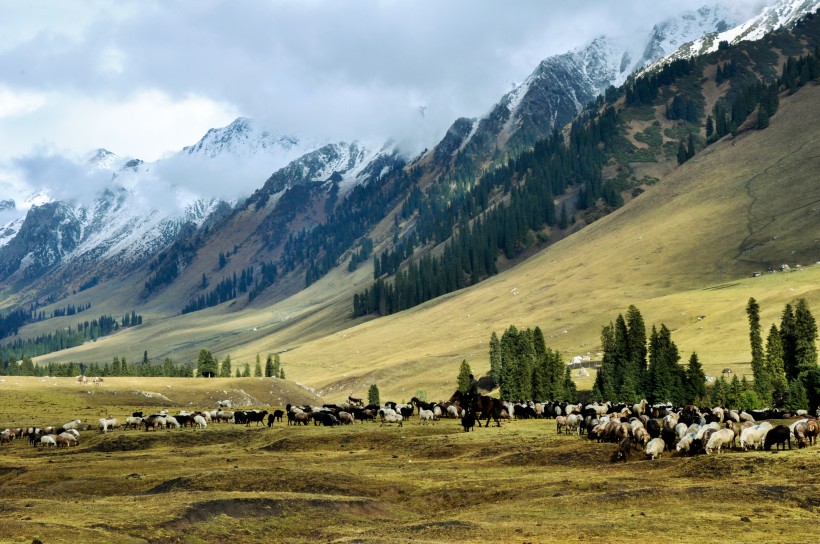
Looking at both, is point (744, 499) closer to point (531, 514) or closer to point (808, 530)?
point (808, 530)

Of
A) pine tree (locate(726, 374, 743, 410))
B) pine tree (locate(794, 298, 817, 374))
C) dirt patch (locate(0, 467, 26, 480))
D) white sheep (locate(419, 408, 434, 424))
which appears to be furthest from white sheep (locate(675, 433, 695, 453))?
pine tree (locate(794, 298, 817, 374))

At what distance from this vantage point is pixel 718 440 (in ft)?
149

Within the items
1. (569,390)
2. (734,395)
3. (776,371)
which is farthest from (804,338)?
(569,390)

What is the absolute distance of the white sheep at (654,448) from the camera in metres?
46.7

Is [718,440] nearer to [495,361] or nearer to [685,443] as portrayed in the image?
[685,443]

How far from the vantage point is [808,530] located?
29.0 metres

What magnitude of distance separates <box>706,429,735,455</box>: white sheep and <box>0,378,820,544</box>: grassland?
1.73 meters

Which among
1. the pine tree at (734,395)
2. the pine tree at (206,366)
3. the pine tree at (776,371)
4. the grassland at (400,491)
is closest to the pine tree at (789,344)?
the pine tree at (776,371)

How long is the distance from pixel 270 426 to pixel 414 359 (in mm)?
124850

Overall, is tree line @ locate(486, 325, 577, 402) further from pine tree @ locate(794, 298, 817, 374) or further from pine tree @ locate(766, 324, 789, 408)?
pine tree @ locate(794, 298, 817, 374)

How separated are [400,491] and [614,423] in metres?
17.4

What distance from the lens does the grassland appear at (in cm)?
3133

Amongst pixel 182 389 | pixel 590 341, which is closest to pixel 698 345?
pixel 590 341

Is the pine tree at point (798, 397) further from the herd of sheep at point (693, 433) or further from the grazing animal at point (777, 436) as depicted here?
the grazing animal at point (777, 436)
